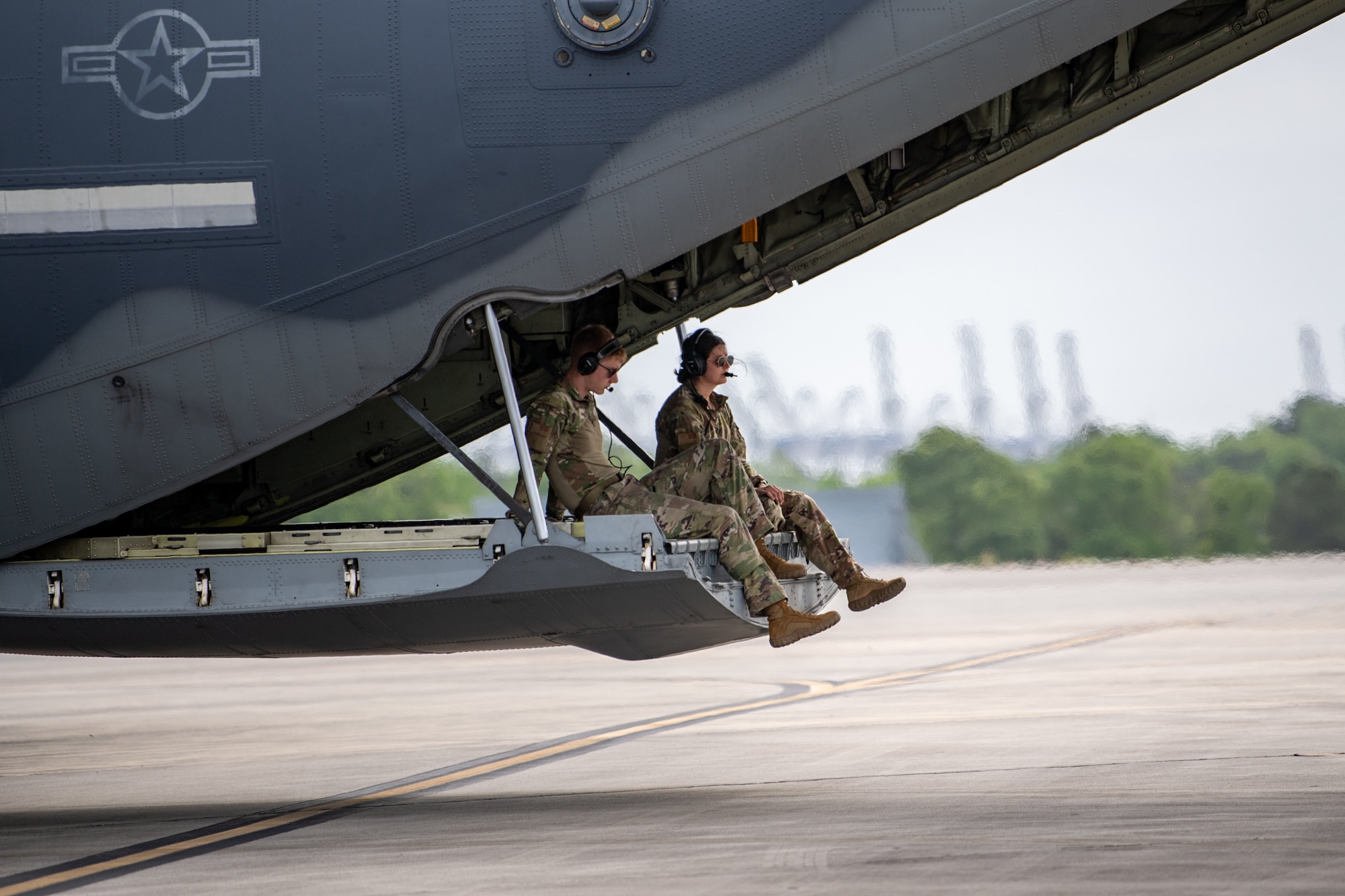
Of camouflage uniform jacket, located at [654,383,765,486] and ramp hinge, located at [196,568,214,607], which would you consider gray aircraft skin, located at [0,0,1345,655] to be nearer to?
ramp hinge, located at [196,568,214,607]

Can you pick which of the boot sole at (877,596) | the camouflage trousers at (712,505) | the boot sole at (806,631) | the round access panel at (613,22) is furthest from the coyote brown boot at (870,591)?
the round access panel at (613,22)

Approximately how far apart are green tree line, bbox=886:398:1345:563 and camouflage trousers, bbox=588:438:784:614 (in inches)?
1174

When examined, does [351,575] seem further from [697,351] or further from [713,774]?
[713,774]

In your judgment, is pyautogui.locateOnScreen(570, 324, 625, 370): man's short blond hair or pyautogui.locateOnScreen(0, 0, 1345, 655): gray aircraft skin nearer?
pyautogui.locateOnScreen(0, 0, 1345, 655): gray aircraft skin

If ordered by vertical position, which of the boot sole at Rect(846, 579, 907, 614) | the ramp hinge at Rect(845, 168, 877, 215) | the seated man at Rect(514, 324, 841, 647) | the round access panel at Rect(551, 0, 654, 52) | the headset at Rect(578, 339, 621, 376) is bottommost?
the boot sole at Rect(846, 579, 907, 614)

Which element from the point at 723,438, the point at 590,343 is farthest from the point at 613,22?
the point at 723,438

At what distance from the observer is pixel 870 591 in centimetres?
842

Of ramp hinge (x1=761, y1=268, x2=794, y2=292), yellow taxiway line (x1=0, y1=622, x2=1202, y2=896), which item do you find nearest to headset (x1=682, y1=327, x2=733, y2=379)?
ramp hinge (x1=761, y1=268, x2=794, y2=292)

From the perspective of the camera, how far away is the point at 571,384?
8.21 m

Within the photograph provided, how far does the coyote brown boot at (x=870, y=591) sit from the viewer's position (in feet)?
27.5

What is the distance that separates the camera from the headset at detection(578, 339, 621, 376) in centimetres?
820

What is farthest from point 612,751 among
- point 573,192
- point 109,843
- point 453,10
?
point 453,10

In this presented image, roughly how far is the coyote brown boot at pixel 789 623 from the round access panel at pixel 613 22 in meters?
2.79

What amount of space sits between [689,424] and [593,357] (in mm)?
925
